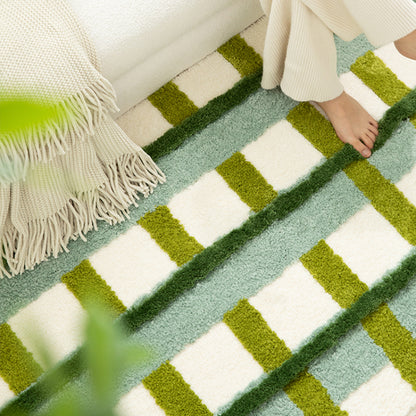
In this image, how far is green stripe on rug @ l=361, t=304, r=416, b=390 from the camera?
0.99 m

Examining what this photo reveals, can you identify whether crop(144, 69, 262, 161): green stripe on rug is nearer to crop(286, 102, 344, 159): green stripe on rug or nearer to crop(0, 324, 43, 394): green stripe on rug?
crop(286, 102, 344, 159): green stripe on rug

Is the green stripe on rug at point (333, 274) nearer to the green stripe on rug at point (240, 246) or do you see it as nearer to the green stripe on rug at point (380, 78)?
the green stripe on rug at point (240, 246)

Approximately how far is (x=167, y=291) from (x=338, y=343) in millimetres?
365

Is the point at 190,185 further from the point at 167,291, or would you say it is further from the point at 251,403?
the point at 251,403

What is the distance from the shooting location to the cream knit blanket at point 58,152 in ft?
2.65

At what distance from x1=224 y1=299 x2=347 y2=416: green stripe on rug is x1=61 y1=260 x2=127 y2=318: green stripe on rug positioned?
238 millimetres

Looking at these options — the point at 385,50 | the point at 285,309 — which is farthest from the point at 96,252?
the point at 385,50

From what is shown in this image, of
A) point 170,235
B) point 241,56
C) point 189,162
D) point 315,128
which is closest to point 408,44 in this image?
point 315,128

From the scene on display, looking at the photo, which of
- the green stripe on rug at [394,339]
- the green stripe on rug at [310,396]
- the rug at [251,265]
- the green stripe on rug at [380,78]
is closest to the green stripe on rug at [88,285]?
the rug at [251,265]

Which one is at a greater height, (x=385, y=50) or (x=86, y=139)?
(x=86, y=139)

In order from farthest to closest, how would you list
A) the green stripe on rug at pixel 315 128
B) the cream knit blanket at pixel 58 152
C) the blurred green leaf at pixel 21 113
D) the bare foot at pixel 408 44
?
the green stripe on rug at pixel 315 128 < the bare foot at pixel 408 44 < the cream knit blanket at pixel 58 152 < the blurred green leaf at pixel 21 113

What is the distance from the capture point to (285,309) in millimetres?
1034

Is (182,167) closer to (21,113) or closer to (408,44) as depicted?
→ (408,44)

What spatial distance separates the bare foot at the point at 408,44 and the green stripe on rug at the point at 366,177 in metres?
0.23
